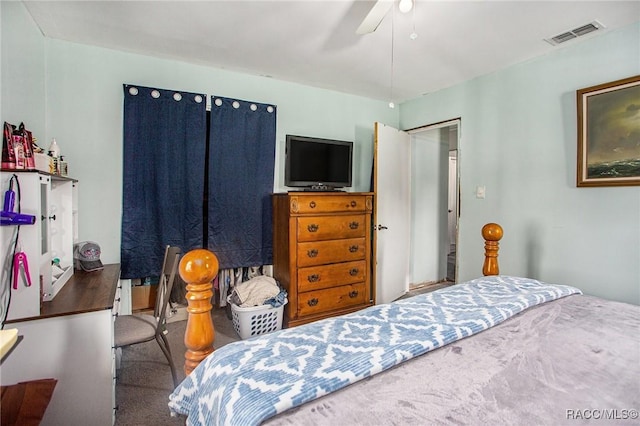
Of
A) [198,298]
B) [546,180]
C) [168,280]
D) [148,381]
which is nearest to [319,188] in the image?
[168,280]

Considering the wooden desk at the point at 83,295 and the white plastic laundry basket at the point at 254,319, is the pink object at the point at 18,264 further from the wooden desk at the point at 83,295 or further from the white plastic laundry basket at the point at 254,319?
the white plastic laundry basket at the point at 254,319

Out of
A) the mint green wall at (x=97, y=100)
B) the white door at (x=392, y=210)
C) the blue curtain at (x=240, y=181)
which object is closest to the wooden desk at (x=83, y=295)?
the mint green wall at (x=97, y=100)

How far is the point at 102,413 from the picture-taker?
1.57m

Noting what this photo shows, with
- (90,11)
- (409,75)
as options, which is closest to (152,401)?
(90,11)

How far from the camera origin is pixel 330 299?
119 inches

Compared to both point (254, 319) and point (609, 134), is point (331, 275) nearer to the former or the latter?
point (254, 319)

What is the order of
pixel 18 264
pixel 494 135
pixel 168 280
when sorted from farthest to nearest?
1. pixel 494 135
2. pixel 168 280
3. pixel 18 264

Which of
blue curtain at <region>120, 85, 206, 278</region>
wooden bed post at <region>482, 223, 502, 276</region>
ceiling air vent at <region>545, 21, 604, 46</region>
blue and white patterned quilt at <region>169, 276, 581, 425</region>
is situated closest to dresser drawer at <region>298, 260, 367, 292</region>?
blue curtain at <region>120, 85, 206, 278</region>

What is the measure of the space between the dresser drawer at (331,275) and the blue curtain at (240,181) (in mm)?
509

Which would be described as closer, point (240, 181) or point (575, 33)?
point (575, 33)

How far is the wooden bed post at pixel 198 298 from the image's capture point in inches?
40.9

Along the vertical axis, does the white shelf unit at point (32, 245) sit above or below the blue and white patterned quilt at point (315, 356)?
above

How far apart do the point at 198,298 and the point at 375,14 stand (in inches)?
64.8

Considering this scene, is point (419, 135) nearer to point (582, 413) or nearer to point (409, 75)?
point (409, 75)
